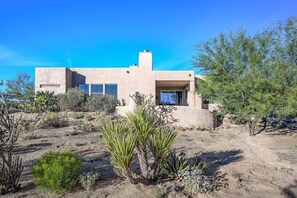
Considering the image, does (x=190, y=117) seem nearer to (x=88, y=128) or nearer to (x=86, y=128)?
(x=88, y=128)

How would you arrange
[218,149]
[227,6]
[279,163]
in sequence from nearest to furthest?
[279,163], [218,149], [227,6]

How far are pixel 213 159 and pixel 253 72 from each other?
6.36m

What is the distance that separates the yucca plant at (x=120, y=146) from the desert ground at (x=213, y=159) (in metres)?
0.65

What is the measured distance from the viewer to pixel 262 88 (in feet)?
44.0

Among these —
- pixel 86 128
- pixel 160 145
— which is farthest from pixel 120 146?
pixel 86 128

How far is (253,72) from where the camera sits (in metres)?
13.8

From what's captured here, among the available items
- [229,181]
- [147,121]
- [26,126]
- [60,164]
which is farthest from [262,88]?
[26,126]

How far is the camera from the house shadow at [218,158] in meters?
8.50

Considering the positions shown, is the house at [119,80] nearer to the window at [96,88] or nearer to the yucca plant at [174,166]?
the window at [96,88]

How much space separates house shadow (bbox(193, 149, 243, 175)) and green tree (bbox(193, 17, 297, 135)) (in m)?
3.72

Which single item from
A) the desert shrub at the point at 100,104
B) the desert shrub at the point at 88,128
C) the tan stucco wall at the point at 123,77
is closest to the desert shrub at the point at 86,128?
the desert shrub at the point at 88,128

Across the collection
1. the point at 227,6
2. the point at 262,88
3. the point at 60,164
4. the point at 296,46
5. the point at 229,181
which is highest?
the point at 227,6

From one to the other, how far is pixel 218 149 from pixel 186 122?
241 inches

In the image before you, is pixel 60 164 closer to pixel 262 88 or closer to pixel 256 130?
pixel 262 88
